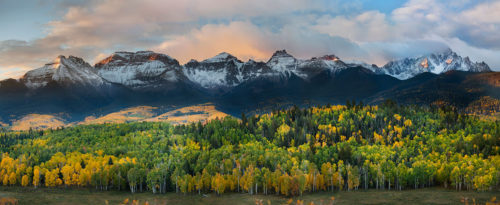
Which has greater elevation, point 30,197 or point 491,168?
point 491,168

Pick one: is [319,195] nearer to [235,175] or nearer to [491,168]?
[235,175]

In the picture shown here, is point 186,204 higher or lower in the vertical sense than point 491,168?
lower

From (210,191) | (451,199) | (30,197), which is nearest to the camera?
(451,199)

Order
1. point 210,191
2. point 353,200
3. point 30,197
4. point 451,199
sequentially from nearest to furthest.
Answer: point 451,199 → point 353,200 → point 30,197 → point 210,191

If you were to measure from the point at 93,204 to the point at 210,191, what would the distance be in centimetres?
5713

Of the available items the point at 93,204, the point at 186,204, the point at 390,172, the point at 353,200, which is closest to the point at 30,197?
the point at 93,204

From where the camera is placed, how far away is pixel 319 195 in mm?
178625

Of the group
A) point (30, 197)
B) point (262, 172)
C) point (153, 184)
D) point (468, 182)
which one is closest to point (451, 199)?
point (468, 182)

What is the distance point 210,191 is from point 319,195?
55.7 metres

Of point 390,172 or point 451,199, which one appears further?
point 390,172

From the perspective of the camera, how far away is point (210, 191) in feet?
636

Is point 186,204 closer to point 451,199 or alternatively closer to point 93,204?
point 93,204

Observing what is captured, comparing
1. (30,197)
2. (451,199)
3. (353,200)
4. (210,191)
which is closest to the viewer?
(451,199)

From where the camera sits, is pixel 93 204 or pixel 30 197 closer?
pixel 93 204
